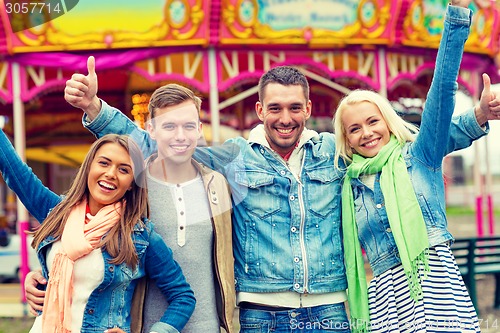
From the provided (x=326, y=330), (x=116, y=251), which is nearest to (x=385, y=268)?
(x=326, y=330)

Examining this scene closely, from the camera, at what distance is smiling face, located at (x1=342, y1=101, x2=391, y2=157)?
2.54 metres

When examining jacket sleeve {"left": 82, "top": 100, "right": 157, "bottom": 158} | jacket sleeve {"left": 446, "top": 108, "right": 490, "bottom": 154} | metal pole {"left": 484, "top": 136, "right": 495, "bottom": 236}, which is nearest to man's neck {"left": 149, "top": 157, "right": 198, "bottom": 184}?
jacket sleeve {"left": 82, "top": 100, "right": 157, "bottom": 158}

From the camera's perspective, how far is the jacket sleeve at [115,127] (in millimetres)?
2504

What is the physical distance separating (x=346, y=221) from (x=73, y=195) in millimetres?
1003

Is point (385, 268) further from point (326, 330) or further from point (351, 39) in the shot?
point (351, 39)

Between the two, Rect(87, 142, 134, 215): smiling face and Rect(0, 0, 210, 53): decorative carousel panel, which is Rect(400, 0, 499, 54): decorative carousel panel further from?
Rect(87, 142, 134, 215): smiling face

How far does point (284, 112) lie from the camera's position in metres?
2.51

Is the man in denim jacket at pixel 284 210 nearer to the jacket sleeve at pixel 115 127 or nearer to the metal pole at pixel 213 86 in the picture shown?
the jacket sleeve at pixel 115 127

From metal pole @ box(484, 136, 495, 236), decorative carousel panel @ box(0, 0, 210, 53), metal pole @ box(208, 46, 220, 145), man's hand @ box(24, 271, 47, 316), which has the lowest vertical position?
man's hand @ box(24, 271, 47, 316)

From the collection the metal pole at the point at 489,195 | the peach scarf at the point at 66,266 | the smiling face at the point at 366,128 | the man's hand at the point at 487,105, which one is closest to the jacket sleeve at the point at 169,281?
the peach scarf at the point at 66,266

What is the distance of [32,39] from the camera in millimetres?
6621

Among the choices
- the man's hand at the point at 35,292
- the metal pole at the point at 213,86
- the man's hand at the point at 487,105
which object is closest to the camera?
the man's hand at the point at 35,292

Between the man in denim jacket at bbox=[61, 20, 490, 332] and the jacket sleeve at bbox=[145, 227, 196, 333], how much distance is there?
0.29 m

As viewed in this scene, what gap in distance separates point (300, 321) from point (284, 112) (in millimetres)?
780
